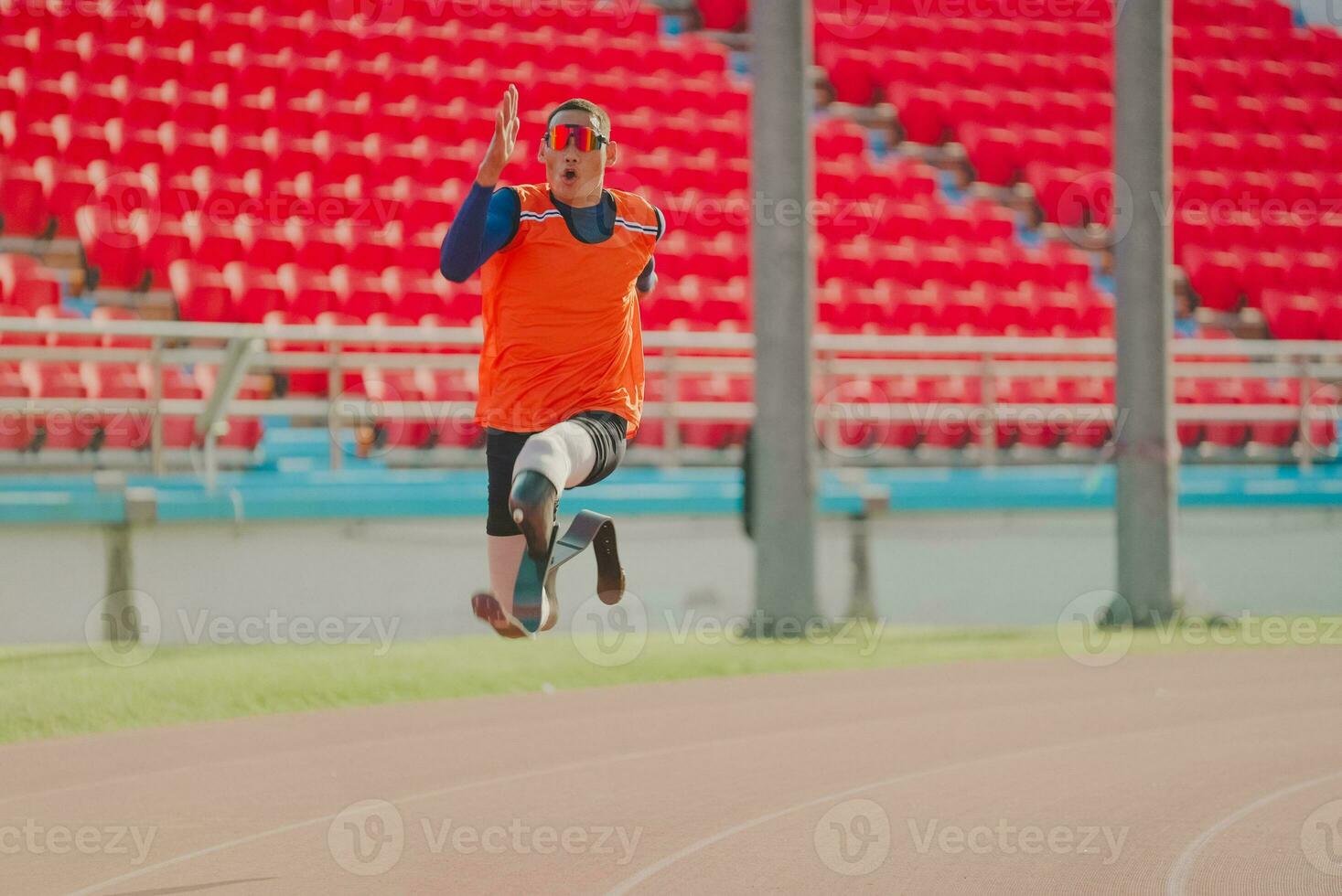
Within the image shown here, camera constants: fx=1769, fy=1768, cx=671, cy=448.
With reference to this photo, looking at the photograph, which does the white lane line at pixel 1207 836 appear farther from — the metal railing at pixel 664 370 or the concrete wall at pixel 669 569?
the metal railing at pixel 664 370

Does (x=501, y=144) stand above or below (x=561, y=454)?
above

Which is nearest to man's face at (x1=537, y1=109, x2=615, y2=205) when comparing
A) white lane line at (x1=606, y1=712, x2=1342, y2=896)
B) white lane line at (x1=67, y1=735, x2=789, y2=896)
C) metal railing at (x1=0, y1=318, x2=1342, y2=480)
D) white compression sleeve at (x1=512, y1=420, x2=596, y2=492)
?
white compression sleeve at (x1=512, y1=420, x2=596, y2=492)

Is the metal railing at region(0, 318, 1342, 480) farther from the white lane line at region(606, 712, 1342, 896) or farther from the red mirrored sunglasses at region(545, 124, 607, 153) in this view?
the red mirrored sunglasses at region(545, 124, 607, 153)

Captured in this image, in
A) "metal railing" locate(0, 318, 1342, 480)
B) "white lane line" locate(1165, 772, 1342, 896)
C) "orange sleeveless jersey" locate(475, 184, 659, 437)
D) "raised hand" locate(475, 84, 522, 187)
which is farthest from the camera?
"metal railing" locate(0, 318, 1342, 480)

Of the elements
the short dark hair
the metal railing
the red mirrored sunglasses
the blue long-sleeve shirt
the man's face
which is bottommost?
the metal railing

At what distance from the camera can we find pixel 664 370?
12.9 meters

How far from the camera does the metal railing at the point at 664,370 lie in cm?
1142

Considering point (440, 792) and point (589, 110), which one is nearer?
point (589, 110)

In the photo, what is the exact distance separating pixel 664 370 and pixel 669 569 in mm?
1454

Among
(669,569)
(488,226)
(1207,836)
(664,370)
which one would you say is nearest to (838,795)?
(1207,836)

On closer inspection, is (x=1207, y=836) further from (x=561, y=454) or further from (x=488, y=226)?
(x=488, y=226)

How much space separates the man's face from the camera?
172 inches

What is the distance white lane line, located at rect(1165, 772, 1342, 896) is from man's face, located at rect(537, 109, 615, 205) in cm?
310

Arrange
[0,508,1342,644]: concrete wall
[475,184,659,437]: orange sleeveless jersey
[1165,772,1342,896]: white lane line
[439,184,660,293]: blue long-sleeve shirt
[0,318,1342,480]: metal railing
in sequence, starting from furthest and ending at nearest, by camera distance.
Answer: [0,318,1342,480]: metal railing < [0,508,1342,644]: concrete wall < [1165,772,1342,896]: white lane line < [475,184,659,437]: orange sleeveless jersey < [439,184,660,293]: blue long-sleeve shirt
